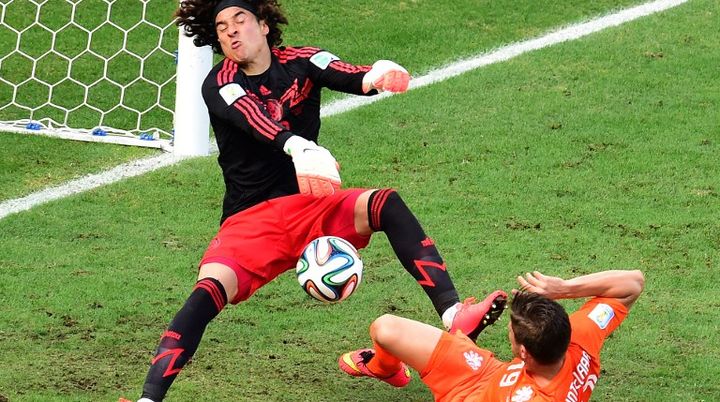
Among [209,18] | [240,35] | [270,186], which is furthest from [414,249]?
[209,18]

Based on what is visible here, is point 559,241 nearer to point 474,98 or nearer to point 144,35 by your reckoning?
point 474,98

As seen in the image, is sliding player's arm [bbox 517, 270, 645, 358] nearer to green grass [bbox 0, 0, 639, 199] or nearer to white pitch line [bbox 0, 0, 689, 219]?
white pitch line [bbox 0, 0, 689, 219]

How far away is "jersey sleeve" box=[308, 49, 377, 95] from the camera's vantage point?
6633 mm

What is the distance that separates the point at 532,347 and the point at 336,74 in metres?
1.91

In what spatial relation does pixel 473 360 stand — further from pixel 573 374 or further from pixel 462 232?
pixel 462 232

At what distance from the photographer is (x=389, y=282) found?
320 inches

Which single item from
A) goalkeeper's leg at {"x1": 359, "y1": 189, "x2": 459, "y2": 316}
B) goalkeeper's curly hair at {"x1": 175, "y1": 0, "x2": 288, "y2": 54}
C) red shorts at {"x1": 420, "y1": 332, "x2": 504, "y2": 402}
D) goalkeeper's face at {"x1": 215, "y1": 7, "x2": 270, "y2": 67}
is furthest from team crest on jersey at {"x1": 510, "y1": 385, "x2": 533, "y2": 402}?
goalkeeper's curly hair at {"x1": 175, "y1": 0, "x2": 288, "y2": 54}

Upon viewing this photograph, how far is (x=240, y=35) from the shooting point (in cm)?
658

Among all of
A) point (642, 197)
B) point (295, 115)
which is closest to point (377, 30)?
point (642, 197)

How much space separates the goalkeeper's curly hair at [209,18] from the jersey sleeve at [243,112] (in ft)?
1.48

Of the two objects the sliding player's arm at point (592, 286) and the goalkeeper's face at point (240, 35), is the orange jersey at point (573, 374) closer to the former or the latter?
the sliding player's arm at point (592, 286)

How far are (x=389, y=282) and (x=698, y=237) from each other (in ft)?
6.85

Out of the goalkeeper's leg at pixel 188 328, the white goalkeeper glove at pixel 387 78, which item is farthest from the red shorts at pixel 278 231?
the white goalkeeper glove at pixel 387 78

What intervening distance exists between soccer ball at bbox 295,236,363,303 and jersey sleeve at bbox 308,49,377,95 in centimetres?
80
